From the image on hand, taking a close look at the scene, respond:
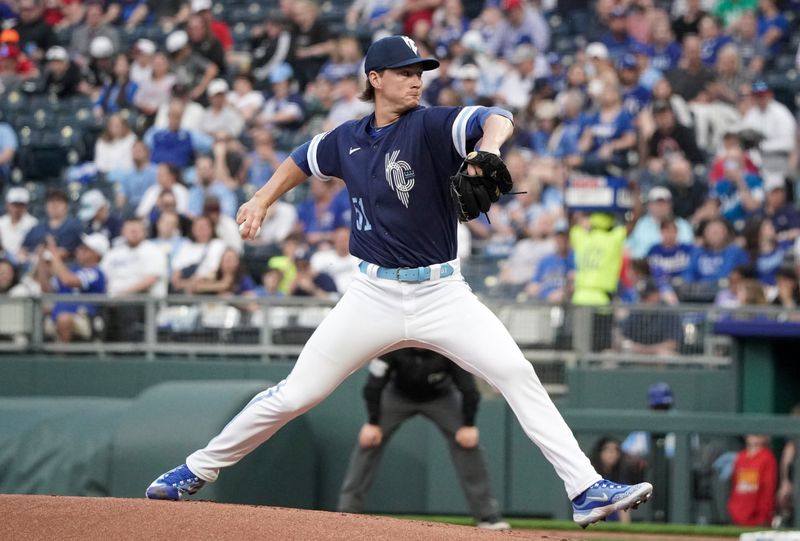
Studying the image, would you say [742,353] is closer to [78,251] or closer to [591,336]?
[591,336]

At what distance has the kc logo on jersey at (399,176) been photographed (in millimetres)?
5301

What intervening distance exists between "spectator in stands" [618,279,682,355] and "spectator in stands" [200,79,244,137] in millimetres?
5399

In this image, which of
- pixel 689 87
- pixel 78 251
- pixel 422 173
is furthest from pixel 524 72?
pixel 422 173

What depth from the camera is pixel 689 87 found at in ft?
41.1

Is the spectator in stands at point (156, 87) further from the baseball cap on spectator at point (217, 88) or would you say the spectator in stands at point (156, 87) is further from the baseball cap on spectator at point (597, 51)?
the baseball cap on spectator at point (597, 51)

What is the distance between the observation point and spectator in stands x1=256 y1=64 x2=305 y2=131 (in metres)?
13.9

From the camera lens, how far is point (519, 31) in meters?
14.0

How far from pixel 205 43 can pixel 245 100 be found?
119 centimetres

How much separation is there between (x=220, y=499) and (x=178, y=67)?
23.2ft

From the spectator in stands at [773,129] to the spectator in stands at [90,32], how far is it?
7475 millimetres

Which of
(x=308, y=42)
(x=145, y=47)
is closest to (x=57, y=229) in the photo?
(x=145, y=47)

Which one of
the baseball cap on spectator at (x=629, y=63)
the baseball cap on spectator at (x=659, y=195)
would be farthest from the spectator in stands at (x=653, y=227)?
the baseball cap on spectator at (x=629, y=63)

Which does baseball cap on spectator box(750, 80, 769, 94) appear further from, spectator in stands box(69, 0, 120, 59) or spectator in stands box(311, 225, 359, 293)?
spectator in stands box(69, 0, 120, 59)

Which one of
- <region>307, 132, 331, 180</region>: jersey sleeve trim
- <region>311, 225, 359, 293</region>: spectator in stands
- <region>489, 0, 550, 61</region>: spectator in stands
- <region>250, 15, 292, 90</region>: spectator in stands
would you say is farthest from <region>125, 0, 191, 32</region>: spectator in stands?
<region>307, 132, 331, 180</region>: jersey sleeve trim
